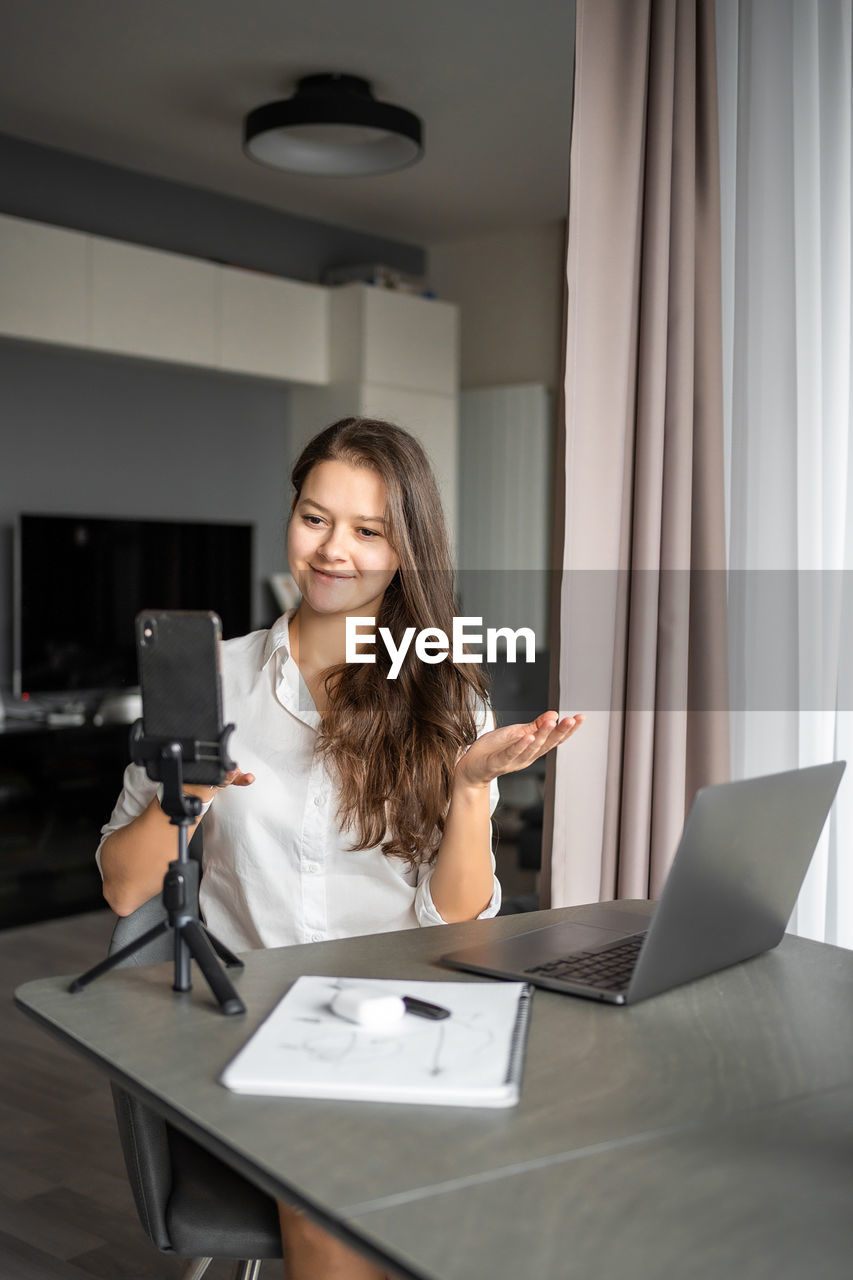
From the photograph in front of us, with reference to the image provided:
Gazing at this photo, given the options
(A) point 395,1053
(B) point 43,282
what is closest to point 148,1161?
(A) point 395,1053

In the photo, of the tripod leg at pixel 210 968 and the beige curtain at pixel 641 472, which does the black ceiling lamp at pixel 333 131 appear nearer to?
the beige curtain at pixel 641 472

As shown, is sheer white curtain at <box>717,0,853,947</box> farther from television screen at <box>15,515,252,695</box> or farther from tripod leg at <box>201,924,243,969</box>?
television screen at <box>15,515,252,695</box>

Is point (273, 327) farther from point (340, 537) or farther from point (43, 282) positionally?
point (340, 537)

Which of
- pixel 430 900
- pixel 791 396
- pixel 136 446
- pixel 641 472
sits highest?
pixel 136 446

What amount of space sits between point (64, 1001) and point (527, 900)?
66.2 inches

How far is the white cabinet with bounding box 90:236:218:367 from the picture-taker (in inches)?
172

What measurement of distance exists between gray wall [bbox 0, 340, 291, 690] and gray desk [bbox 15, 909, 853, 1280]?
11.8 ft

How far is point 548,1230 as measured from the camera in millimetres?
666

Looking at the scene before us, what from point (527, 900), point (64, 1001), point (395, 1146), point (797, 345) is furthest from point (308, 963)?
point (527, 900)

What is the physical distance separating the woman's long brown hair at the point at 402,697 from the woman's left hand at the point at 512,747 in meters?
0.20

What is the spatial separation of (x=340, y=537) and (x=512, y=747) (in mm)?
446

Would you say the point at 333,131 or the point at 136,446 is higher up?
the point at 333,131

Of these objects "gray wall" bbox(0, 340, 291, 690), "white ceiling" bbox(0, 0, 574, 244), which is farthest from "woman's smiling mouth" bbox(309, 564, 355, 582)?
"gray wall" bbox(0, 340, 291, 690)

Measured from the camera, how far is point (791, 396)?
1.84 m
